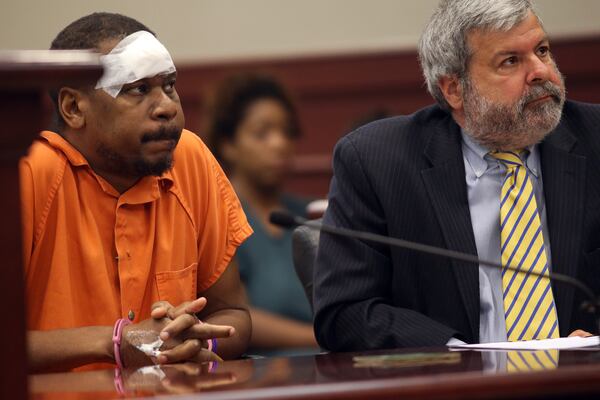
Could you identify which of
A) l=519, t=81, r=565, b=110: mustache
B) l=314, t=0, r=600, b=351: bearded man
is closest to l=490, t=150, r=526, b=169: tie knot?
l=314, t=0, r=600, b=351: bearded man

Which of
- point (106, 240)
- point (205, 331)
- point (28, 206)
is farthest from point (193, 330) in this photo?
point (28, 206)

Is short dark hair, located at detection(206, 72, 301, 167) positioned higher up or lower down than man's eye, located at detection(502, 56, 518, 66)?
lower down

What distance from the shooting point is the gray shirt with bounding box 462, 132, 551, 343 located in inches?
96.4

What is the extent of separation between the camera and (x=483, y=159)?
2.60m

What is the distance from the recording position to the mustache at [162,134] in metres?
2.33

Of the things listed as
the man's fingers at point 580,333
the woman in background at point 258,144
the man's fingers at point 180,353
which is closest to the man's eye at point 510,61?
the man's fingers at point 580,333

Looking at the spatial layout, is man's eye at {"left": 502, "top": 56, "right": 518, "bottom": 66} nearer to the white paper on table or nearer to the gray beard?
the gray beard

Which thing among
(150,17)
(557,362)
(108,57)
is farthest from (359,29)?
(557,362)

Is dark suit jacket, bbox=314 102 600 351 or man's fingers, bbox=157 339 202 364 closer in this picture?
man's fingers, bbox=157 339 202 364

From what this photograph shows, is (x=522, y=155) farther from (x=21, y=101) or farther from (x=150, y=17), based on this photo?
(x=150, y=17)

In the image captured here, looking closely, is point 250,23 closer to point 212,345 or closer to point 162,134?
point 162,134

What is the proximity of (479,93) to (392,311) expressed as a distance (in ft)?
1.88

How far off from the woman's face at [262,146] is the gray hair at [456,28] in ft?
5.33

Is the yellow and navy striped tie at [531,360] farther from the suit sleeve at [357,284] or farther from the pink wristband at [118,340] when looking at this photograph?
the pink wristband at [118,340]
